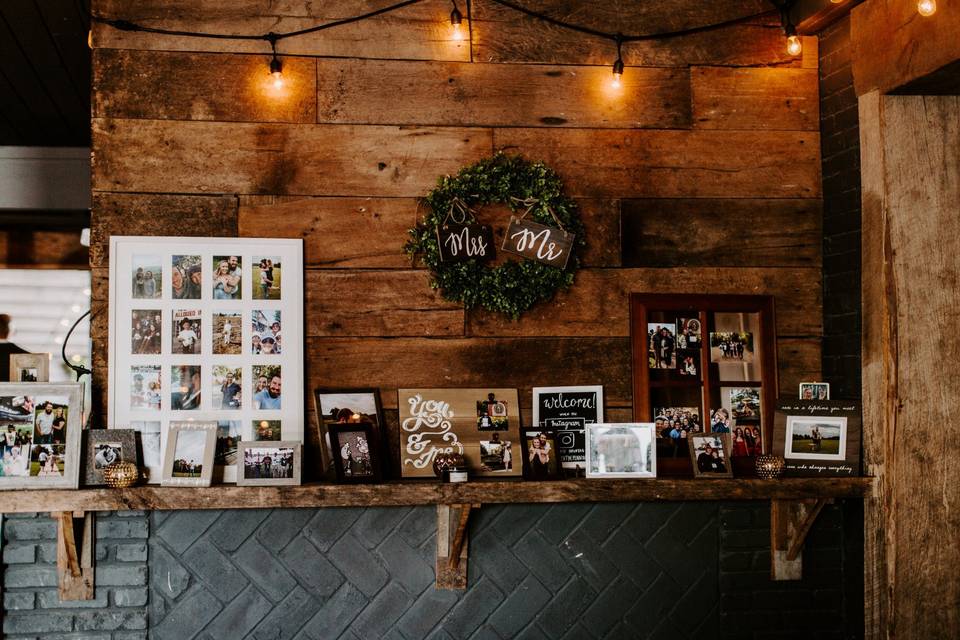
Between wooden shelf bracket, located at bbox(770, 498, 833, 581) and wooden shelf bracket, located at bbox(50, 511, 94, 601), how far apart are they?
2.43m

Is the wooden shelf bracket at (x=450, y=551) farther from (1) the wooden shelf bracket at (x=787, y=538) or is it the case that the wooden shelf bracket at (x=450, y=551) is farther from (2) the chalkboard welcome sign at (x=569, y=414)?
(1) the wooden shelf bracket at (x=787, y=538)

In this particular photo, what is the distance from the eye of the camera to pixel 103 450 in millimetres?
2846

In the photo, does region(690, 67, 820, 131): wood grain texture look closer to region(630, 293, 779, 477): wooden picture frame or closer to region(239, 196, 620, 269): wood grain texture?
region(630, 293, 779, 477): wooden picture frame

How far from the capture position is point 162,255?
3.02 metres

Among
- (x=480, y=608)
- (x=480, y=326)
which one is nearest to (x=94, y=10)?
(x=480, y=326)

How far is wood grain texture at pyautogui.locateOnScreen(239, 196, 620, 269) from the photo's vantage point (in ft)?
10.1

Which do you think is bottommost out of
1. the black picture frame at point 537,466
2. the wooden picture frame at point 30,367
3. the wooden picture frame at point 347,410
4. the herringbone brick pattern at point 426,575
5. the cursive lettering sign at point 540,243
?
the herringbone brick pattern at point 426,575

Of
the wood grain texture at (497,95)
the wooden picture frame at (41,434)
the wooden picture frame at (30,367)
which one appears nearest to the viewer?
the wooden picture frame at (41,434)

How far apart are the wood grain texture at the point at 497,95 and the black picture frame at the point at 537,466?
1.15m

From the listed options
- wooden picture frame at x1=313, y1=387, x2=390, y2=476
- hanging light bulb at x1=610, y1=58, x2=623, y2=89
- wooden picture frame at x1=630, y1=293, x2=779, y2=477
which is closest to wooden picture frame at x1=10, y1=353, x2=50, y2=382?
wooden picture frame at x1=313, y1=387, x2=390, y2=476

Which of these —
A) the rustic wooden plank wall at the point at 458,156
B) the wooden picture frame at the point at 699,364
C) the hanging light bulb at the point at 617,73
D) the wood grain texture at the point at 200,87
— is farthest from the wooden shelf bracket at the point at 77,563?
the hanging light bulb at the point at 617,73

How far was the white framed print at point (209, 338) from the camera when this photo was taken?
297 centimetres

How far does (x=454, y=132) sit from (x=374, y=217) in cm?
44

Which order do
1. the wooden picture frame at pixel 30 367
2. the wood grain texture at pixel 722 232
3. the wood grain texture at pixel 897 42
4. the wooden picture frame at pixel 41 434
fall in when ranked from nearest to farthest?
the wood grain texture at pixel 897 42
the wooden picture frame at pixel 41 434
the wooden picture frame at pixel 30 367
the wood grain texture at pixel 722 232
